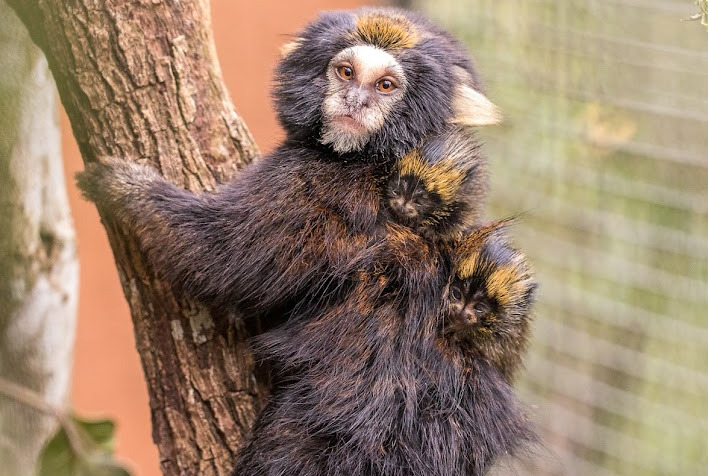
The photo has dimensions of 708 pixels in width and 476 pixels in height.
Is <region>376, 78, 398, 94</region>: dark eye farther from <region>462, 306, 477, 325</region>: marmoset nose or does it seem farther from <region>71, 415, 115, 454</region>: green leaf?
<region>71, 415, 115, 454</region>: green leaf

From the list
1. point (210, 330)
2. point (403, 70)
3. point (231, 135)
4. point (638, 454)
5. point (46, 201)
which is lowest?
point (638, 454)

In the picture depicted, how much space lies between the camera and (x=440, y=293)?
248 centimetres

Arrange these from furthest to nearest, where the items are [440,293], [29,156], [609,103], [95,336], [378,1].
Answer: [378,1]
[95,336]
[609,103]
[29,156]
[440,293]

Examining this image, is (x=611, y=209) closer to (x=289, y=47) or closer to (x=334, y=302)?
(x=289, y=47)

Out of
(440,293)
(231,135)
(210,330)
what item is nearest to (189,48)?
(231,135)

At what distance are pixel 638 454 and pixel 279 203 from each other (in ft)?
13.4

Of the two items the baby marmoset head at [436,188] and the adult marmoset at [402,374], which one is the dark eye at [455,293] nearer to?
the adult marmoset at [402,374]

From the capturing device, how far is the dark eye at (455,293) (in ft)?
8.16

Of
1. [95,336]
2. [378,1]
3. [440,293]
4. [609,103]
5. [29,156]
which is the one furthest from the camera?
[378,1]

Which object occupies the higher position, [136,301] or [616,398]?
[136,301]

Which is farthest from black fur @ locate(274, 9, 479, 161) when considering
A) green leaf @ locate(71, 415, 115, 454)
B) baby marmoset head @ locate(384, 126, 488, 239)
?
green leaf @ locate(71, 415, 115, 454)

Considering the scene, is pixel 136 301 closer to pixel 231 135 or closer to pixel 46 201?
pixel 231 135

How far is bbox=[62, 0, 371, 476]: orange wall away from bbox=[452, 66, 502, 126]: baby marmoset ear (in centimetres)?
323

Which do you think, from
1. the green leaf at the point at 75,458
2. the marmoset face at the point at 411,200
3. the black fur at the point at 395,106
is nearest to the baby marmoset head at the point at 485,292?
the marmoset face at the point at 411,200
